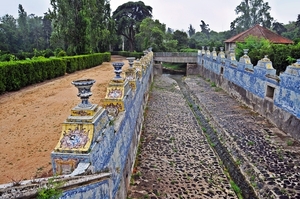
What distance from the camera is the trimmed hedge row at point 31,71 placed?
1200cm

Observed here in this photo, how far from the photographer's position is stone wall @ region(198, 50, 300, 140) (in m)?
9.35

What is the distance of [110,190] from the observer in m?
3.94

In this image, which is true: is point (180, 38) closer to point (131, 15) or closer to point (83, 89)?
point (131, 15)

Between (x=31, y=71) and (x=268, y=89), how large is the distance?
12.5 metres

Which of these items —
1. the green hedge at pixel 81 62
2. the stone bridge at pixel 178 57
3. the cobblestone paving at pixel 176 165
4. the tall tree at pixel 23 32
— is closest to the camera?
the cobblestone paving at pixel 176 165

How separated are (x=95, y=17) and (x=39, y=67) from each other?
18.5 metres

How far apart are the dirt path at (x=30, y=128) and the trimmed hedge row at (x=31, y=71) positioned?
2.08ft

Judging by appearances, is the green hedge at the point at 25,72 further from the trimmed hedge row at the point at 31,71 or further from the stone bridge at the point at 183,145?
the stone bridge at the point at 183,145

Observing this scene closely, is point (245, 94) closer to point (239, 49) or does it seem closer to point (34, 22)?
point (239, 49)

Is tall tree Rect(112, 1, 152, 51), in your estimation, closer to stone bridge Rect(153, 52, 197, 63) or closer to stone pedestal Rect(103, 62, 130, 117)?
stone bridge Rect(153, 52, 197, 63)

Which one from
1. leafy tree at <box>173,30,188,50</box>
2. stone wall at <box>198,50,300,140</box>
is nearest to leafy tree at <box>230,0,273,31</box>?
leafy tree at <box>173,30,188,50</box>

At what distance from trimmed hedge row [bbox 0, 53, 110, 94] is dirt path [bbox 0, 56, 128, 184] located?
63cm

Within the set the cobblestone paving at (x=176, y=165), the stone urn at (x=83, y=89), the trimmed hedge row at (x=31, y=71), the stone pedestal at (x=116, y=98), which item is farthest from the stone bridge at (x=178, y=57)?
the stone urn at (x=83, y=89)

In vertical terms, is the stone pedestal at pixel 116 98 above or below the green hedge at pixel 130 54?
below
